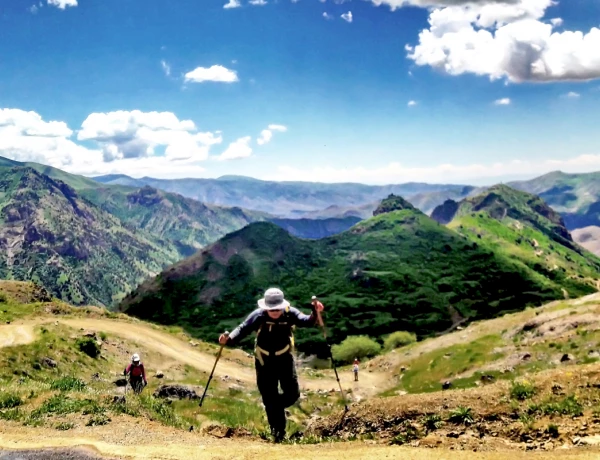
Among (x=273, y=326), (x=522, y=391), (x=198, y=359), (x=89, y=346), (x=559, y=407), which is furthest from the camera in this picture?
(x=198, y=359)

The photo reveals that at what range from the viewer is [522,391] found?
45.8ft

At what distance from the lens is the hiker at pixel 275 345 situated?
13484 mm

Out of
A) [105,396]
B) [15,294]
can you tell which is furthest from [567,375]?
[15,294]

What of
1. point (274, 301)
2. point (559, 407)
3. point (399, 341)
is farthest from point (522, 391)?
point (399, 341)

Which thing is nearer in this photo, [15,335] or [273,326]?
[273,326]

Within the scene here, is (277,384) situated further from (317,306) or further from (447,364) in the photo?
(447,364)

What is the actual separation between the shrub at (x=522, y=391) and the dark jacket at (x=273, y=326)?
6839mm

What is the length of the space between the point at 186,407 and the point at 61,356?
23761 millimetres

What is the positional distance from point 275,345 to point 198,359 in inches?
1933

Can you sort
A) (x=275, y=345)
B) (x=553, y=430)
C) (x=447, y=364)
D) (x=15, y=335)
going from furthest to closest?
(x=447, y=364) < (x=15, y=335) < (x=275, y=345) < (x=553, y=430)

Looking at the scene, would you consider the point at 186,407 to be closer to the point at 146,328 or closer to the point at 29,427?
the point at 29,427

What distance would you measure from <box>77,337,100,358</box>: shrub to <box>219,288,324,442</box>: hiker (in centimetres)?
3899

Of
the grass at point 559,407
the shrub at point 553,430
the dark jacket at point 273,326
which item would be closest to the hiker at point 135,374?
the dark jacket at point 273,326

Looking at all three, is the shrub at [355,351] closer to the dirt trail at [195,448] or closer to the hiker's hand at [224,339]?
the hiker's hand at [224,339]
